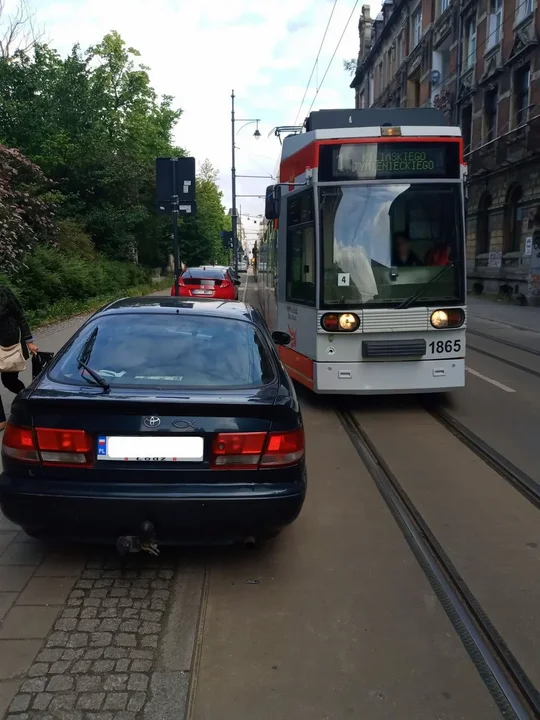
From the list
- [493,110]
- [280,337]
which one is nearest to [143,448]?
[280,337]

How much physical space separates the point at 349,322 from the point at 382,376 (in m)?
0.74

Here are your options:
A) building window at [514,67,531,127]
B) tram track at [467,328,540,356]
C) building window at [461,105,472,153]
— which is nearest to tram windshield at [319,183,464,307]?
tram track at [467,328,540,356]

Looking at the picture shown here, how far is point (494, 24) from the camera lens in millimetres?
30453

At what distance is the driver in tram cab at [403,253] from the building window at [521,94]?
2381cm

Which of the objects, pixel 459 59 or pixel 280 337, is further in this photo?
pixel 459 59

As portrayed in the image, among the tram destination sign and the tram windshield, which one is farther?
the tram windshield

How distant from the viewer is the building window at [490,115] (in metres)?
31.5

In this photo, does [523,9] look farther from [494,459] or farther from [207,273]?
[494,459]

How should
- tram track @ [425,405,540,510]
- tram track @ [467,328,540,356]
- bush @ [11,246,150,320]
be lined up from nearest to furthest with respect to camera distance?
tram track @ [425,405,540,510]
tram track @ [467,328,540,356]
bush @ [11,246,150,320]

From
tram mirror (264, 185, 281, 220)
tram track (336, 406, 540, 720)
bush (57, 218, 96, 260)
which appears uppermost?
bush (57, 218, 96, 260)

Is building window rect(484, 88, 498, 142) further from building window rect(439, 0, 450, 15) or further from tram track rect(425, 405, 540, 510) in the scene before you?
tram track rect(425, 405, 540, 510)

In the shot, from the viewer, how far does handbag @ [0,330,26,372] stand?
6.92 metres

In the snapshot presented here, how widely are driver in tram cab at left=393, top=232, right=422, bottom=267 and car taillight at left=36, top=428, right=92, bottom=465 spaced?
4773mm

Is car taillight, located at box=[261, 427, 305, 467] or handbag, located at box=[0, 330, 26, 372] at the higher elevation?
handbag, located at box=[0, 330, 26, 372]
